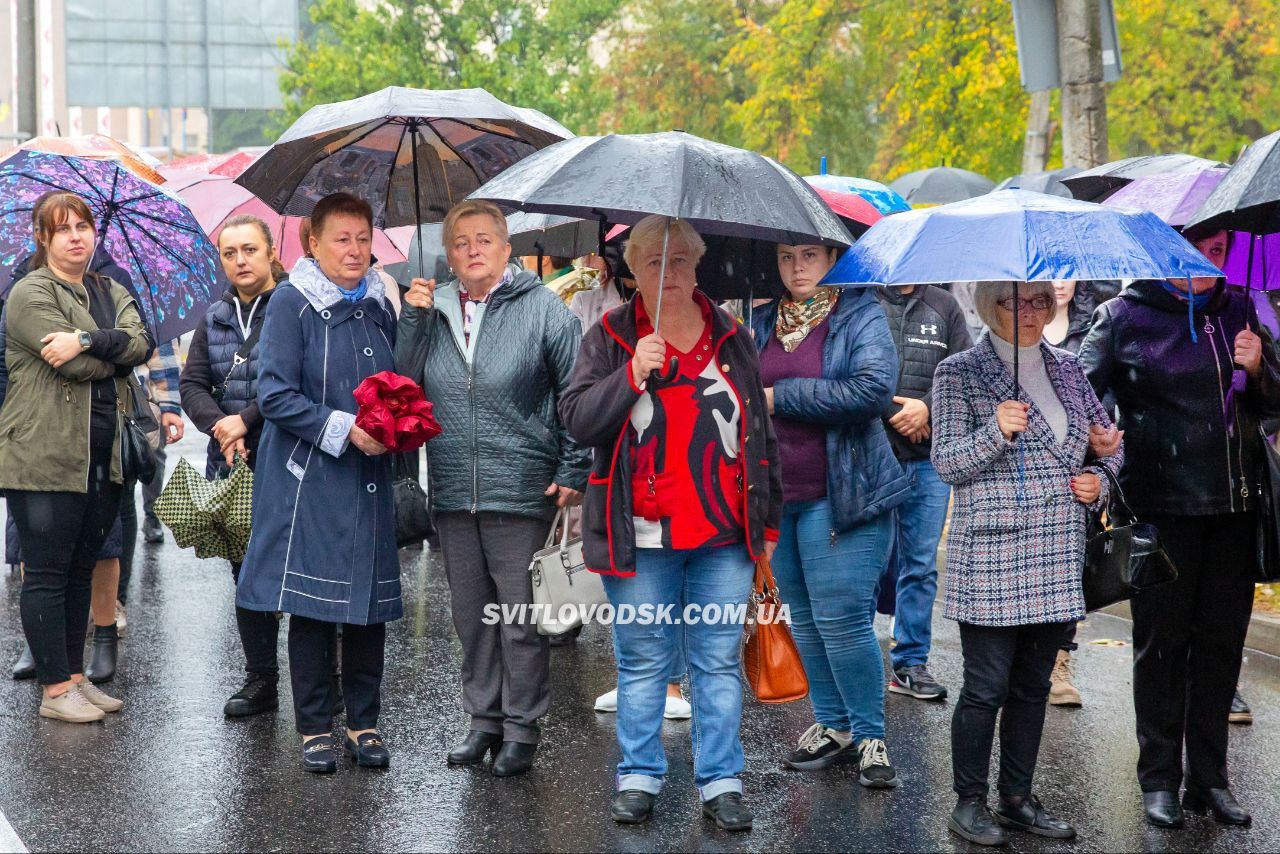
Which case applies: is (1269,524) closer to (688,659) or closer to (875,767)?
(875,767)

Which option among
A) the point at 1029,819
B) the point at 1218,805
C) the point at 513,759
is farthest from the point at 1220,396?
the point at 513,759

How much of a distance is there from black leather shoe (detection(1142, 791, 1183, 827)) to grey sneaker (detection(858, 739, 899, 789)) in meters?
0.87

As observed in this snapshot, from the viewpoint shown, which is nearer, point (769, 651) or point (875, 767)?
point (769, 651)

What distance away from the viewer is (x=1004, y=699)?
5.13 meters

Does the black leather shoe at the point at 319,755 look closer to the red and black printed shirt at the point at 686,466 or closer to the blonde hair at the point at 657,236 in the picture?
the red and black printed shirt at the point at 686,466

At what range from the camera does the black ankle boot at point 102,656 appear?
23.4ft

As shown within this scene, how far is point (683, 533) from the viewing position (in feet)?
16.7

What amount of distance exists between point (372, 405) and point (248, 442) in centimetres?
142

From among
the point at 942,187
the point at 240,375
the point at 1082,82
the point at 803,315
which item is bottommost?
the point at 240,375

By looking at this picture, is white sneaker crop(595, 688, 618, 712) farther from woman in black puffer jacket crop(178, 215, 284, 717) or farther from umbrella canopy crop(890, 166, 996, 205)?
umbrella canopy crop(890, 166, 996, 205)

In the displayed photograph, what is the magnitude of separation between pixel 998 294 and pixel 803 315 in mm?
788

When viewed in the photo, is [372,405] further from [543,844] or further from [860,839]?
[860,839]

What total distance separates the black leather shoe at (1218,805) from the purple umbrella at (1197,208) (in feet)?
5.72

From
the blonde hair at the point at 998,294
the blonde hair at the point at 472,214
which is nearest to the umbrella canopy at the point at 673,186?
the blonde hair at the point at 998,294
